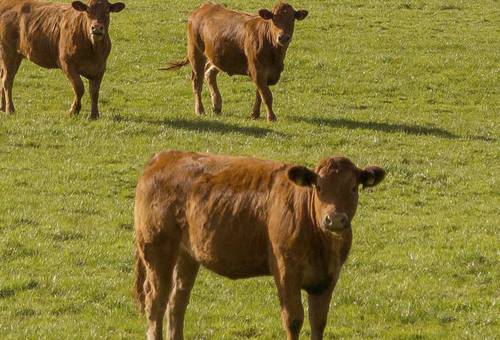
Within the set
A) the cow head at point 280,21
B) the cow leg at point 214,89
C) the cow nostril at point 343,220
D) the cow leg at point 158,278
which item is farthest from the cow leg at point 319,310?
the cow leg at point 214,89

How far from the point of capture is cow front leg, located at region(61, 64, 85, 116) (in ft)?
77.4

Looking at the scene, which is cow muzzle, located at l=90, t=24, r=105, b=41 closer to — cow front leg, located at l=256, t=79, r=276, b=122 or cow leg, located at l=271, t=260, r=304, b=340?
cow front leg, located at l=256, t=79, r=276, b=122

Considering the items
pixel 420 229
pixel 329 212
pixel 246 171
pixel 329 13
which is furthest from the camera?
pixel 329 13

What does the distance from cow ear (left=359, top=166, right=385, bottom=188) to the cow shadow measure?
1387cm

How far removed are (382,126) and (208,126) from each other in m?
3.89

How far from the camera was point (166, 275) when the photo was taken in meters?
11.4

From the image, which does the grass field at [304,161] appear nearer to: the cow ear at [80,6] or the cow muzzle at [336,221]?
the cow ear at [80,6]

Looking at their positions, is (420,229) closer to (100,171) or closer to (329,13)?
(100,171)

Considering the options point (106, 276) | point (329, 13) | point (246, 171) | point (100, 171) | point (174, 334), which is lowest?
point (329, 13)

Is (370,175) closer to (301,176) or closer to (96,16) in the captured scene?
(301,176)

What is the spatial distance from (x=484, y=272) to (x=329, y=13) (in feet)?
84.8

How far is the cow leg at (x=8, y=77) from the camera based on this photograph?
982 inches

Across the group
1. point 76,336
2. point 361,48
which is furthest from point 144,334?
point 361,48

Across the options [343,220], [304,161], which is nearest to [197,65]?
[304,161]
